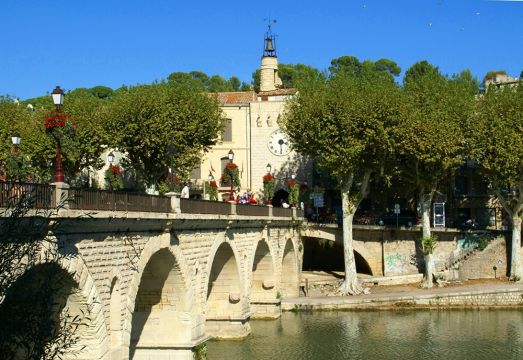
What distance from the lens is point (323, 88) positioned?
161 ft

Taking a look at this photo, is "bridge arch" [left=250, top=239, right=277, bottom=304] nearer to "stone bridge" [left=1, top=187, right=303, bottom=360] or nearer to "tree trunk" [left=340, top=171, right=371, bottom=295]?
"stone bridge" [left=1, top=187, right=303, bottom=360]

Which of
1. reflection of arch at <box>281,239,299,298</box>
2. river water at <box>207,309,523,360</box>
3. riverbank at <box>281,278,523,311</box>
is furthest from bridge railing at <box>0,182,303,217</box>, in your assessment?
reflection of arch at <box>281,239,299,298</box>

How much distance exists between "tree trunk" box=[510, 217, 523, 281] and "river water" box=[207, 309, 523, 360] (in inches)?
213

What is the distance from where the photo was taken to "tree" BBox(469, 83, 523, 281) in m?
46.9

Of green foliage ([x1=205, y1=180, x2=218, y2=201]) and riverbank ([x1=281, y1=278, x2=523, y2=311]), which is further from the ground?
green foliage ([x1=205, y1=180, x2=218, y2=201])

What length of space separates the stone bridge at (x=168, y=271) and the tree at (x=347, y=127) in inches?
139

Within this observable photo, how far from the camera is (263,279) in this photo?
43906mm

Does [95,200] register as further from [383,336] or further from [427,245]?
[427,245]

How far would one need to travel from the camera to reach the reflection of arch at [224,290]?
113ft

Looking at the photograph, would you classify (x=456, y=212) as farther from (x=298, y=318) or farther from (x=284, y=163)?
(x=298, y=318)

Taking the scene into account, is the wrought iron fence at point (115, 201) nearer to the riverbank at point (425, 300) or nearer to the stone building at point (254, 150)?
the riverbank at point (425, 300)

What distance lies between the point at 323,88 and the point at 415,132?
604 centimetres

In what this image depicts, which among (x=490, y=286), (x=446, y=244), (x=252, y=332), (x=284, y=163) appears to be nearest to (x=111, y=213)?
(x=252, y=332)

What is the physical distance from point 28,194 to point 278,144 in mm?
48218
